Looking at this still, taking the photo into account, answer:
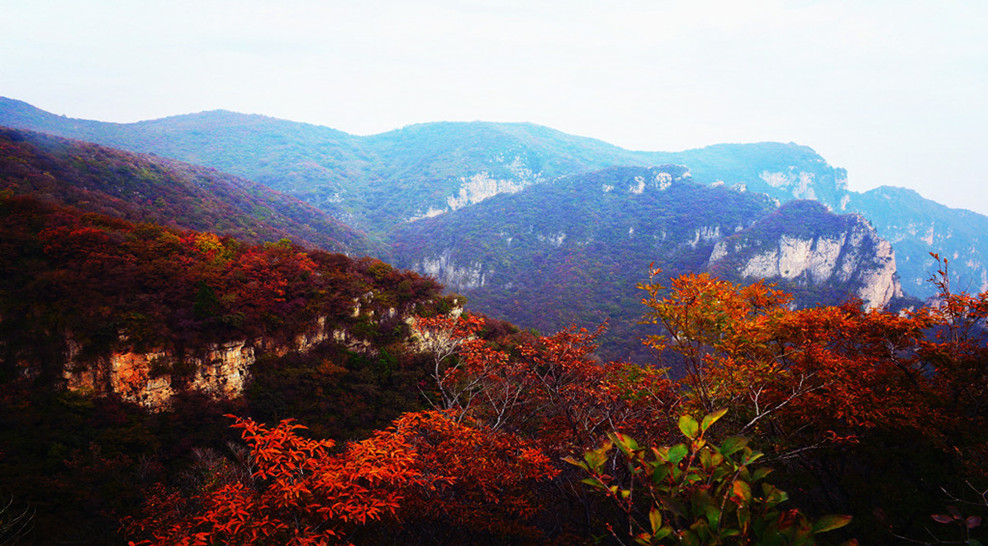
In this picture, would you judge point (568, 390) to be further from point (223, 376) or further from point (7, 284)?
point (7, 284)

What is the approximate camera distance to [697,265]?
8438cm

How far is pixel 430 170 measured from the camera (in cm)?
15862

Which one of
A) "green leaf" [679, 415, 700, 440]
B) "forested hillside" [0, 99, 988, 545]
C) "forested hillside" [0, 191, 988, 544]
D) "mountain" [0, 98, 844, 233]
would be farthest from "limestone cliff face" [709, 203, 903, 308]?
"mountain" [0, 98, 844, 233]

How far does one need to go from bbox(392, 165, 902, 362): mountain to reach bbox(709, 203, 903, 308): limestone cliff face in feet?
0.65

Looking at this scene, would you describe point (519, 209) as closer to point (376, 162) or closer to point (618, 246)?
point (618, 246)

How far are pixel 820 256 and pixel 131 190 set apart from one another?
348ft

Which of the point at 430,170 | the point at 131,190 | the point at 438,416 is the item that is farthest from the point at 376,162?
the point at 438,416

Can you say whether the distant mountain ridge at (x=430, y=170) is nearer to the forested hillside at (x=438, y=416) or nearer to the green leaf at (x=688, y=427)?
the forested hillside at (x=438, y=416)

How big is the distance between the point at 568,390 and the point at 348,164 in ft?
590

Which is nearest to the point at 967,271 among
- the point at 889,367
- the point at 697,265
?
the point at 697,265

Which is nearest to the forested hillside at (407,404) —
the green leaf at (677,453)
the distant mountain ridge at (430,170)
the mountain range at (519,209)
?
the green leaf at (677,453)

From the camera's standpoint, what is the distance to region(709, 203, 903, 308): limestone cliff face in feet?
220

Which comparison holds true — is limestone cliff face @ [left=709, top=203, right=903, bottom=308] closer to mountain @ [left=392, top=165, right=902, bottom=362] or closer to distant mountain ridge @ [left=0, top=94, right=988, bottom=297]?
mountain @ [left=392, top=165, right=902, bottom=362]

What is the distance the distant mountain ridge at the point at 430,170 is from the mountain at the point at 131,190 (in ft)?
155
